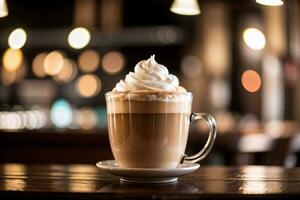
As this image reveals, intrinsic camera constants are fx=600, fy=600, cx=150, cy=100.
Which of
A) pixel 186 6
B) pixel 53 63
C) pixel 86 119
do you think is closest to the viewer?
pixel 186 6

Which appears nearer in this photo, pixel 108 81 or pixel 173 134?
pixel 173 134

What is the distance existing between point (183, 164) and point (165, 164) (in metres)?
0.15

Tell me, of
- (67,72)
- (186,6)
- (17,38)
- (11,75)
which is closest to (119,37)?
(67,72)

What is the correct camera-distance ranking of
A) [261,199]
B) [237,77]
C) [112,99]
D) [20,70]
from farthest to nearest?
[20,70], [237,77], [112,99], [261,199]

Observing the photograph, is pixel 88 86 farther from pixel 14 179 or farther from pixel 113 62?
pixel 14 179

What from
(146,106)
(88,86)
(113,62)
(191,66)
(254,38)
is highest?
(254,38)

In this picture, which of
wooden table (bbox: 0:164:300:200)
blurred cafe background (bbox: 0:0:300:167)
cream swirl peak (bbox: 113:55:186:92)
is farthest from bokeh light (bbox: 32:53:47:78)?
cream swirl peak (bbox: 113:55:186:92)

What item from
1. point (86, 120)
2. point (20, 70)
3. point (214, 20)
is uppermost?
point (214, 20)

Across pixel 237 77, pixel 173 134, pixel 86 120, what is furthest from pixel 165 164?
pixel 237 77

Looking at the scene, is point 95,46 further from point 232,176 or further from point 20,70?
point 232,176

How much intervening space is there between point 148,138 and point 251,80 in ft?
30.2

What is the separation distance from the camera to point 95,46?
11.6 meters

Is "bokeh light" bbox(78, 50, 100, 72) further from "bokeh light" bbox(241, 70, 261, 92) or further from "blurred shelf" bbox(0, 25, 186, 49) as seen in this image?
"bokeh light" bbox(241, 70, 261, 92)

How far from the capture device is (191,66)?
1167 cm
